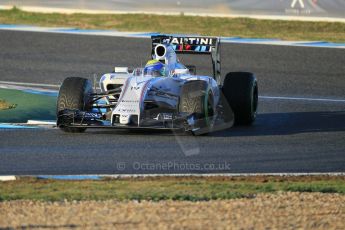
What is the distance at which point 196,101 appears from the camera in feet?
40.3

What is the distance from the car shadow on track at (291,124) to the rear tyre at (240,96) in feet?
0.52

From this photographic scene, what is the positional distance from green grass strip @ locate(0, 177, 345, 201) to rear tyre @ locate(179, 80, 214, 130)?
2.62 m

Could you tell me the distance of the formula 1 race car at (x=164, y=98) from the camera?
1213 centimetres

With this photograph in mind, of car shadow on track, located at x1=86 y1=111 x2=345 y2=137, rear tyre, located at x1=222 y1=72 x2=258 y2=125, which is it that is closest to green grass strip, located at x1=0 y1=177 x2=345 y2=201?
car shadow on track, located at x1=86 y1=111 x2=345 y2=137

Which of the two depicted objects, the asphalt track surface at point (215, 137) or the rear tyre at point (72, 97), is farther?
the rear tyre at point (72, 97)

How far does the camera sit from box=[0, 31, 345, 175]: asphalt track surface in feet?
34.3

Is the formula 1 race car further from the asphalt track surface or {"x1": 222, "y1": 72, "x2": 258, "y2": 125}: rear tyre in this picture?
the asphalt track surface

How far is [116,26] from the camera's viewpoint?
2411cm

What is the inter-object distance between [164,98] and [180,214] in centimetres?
500

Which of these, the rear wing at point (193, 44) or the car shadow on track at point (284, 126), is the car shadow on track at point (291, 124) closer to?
the car shadow on track at point (284, 126)

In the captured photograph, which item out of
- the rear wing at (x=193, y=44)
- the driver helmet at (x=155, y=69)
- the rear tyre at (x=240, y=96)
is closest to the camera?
the driver helmet at (x=155, y=69)

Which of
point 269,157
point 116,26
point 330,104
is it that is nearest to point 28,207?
point 269,157

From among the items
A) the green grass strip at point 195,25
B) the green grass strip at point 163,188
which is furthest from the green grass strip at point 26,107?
the green grass strip at point 195,25

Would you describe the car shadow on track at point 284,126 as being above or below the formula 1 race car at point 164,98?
below
